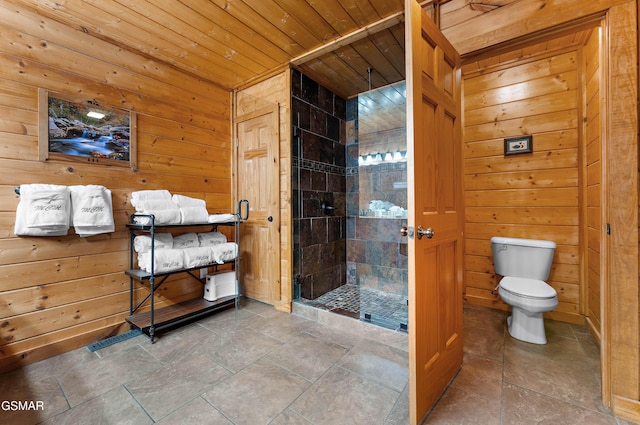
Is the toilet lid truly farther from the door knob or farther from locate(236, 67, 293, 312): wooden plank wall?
locate(236, 67, 293, 312): wooden plank wall

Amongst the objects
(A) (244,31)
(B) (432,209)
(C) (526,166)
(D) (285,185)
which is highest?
(A) (244,31)

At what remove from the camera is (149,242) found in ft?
7.15

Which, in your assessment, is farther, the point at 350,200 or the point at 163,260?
the point at 350,200

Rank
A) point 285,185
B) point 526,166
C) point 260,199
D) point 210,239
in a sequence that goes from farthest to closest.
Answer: point 260,199
point 285,185
point 210,239
point 526,166

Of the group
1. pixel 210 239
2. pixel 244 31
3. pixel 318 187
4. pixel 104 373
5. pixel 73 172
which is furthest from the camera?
pixel 318 187

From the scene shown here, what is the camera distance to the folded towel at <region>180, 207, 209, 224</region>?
7.61ft

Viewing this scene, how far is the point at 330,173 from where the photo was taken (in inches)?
128

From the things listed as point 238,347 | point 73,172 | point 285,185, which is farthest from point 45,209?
point 285,185

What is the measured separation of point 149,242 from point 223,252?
603mm


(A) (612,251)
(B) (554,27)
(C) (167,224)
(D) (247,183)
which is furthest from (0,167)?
(A) (612,251)

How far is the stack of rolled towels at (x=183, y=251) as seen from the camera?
2.14 metres

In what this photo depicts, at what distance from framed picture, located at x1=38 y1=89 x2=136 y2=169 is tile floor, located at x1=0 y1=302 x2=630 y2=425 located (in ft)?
4.86

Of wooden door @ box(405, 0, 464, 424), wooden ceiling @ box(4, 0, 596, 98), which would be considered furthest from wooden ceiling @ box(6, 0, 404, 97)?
wooden door @ box(405, 0, 464, 424)

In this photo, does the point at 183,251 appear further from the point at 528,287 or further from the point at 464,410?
the point at 528,287
